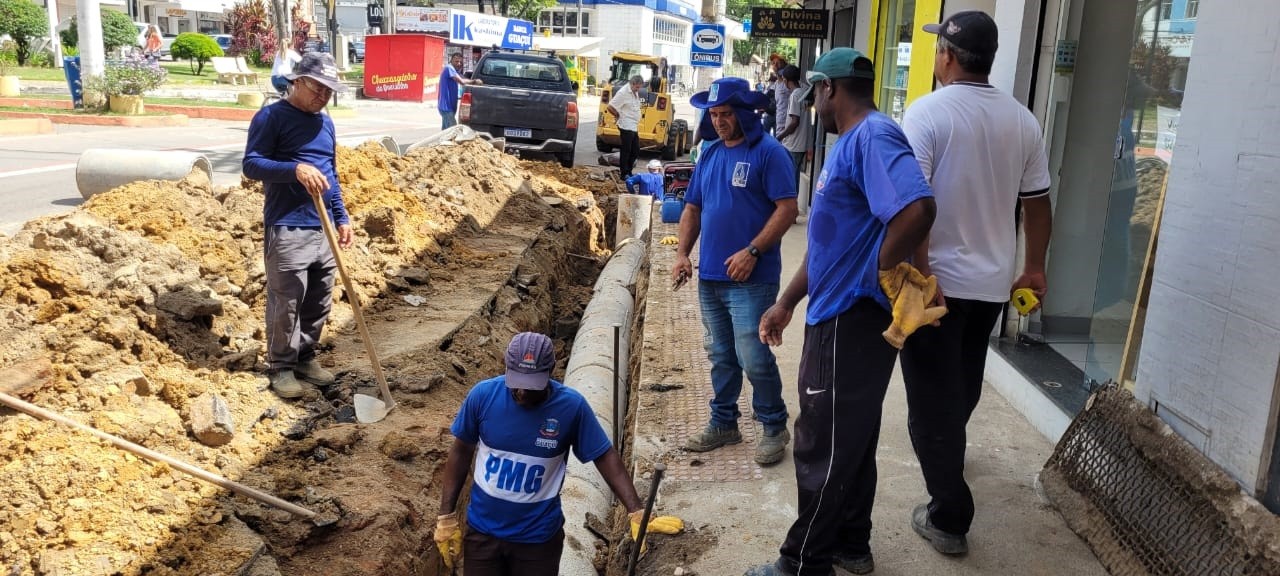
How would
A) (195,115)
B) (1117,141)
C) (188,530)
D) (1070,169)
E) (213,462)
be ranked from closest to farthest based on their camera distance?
(188,530) → (213,462) → (1117,141) → (1070,169) → (195,115)

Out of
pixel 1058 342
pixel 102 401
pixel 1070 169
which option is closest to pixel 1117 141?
pixel 1070 169

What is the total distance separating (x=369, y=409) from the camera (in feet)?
20.3

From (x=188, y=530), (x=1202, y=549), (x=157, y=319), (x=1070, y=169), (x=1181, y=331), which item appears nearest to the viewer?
(x=1202, y=549)

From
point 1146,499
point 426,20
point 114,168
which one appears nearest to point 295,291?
point 1146,499

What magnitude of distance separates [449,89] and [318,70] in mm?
12529

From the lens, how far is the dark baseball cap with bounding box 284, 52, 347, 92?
18.7 ft

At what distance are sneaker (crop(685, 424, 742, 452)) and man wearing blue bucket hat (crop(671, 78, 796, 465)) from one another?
226 mm

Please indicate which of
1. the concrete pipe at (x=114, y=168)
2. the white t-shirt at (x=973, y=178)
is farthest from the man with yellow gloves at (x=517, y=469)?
the concrete pipe at (x=114, y=168)

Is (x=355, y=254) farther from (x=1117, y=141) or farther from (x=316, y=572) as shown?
(x=1117, y=141)

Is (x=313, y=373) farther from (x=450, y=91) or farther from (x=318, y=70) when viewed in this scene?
(x=450, y=91)

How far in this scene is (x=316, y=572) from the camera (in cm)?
458

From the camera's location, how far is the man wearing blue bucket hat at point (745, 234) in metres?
4.69

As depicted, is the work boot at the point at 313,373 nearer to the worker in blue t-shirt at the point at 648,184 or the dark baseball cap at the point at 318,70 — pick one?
the dark baseball cap at the point at 318,70

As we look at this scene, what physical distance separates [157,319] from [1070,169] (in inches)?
221
